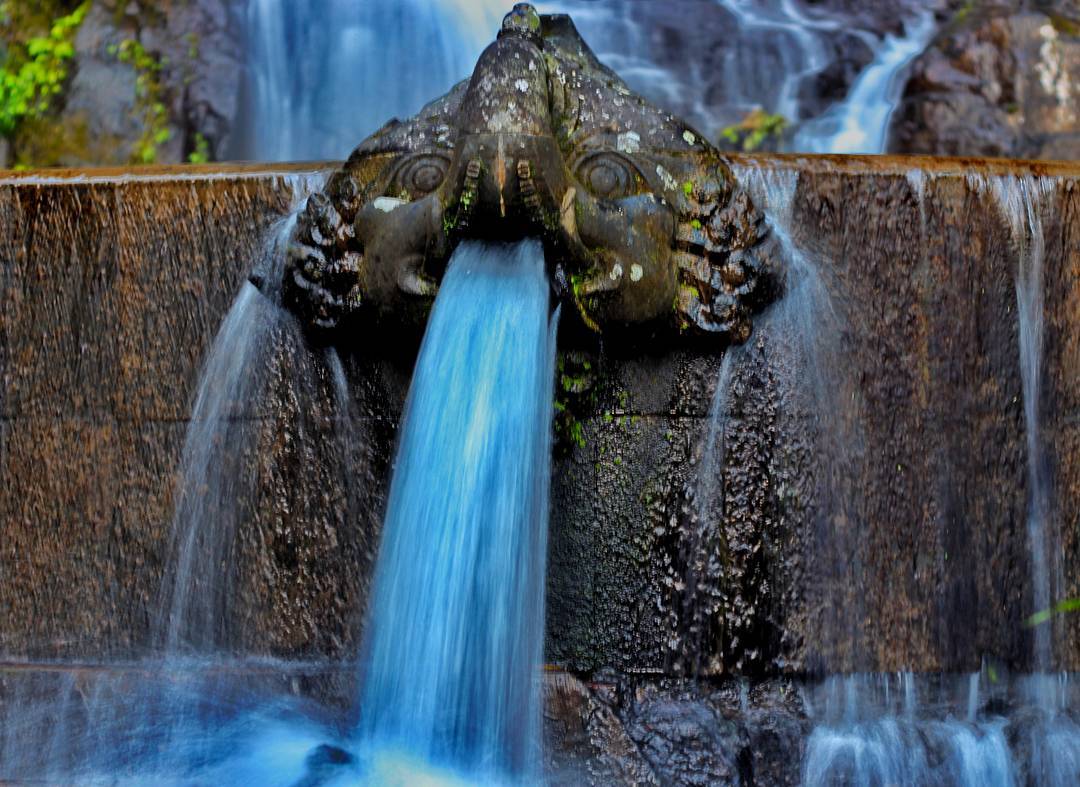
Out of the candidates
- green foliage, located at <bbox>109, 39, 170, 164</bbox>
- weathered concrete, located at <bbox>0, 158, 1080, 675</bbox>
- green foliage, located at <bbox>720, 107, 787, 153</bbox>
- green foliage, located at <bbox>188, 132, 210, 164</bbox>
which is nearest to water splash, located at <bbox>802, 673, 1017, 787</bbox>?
weathered concrete, located at <bbox>0, 158, 1080, 675</bbox>

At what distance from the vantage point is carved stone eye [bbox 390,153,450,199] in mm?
3076

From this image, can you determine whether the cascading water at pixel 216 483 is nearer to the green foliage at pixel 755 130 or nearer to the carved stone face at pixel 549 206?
the carved stone face at pixel 549 206

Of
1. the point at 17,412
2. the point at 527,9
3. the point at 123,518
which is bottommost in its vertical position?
the point at 123,518

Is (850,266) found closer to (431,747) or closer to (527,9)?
(527,9)

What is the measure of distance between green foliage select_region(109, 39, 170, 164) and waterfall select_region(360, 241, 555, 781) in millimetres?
4357

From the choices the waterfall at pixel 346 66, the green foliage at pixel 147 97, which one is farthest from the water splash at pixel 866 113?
the green foliage at pixel 147 97

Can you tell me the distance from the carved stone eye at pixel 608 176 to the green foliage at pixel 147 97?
423cm

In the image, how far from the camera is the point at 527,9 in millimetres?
3270

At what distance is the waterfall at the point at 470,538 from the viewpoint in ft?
9.02

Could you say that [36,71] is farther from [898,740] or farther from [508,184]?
[898,740]

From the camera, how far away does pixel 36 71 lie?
671 cm

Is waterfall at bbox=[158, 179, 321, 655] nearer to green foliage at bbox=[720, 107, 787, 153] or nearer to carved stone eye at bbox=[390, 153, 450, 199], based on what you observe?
carved stone eye at bbox=[390, 153, 450, 199]

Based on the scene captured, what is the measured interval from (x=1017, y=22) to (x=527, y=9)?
15.4 feet

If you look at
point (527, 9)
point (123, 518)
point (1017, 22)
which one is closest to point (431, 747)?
point (123, 518)
